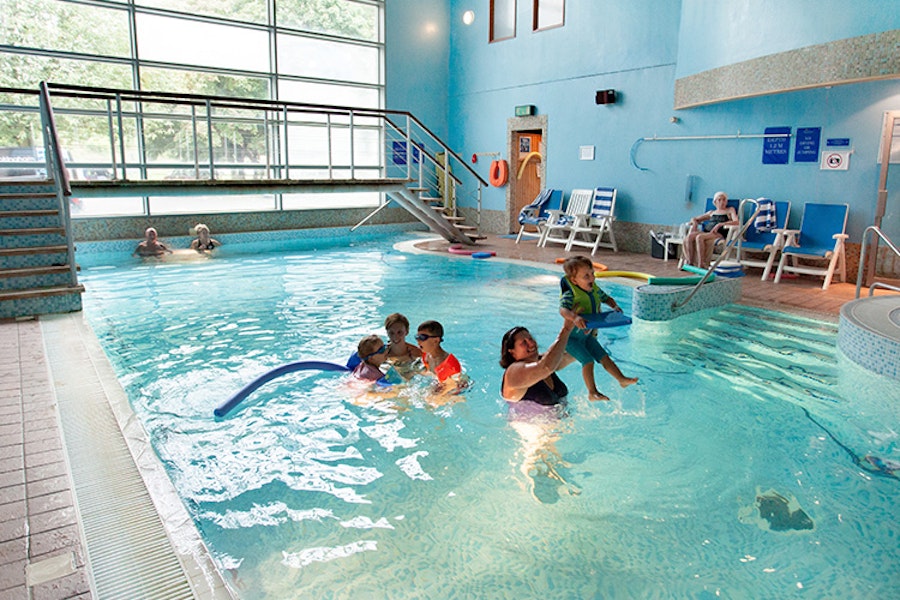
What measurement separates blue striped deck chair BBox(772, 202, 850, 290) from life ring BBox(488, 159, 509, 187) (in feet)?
19.4

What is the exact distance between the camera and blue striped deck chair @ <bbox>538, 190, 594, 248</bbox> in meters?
10.8

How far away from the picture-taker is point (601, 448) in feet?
11.4

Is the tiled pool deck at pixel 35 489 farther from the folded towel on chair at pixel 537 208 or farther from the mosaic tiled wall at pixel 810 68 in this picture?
the folded towel on chair at pixel 537 208

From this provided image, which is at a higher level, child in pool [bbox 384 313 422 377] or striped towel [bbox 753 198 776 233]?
striped towel [bbox 753 198 776 233]

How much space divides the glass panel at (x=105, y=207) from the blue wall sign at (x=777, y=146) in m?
9.56

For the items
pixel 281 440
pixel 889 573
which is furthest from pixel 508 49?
pixel 889 573

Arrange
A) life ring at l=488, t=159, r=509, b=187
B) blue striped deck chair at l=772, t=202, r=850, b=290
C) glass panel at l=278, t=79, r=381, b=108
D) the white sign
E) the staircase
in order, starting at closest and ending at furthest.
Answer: the staircase
blue striped deck chair at l=772, t=202, r=850, b=290
the white sign
glass panel at l=278, t=79, r=381, b=108
life ring at l=488, t=159, r=509, b=187

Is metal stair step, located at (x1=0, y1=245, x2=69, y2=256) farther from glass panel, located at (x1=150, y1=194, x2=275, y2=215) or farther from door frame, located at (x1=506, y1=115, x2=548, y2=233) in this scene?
door frame, located at (x1=506, y1=115, x2=548, y2=233)

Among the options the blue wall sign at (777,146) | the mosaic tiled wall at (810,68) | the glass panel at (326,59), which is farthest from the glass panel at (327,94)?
the blue wall sign at (777,146)

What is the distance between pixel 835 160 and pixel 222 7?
9.95m

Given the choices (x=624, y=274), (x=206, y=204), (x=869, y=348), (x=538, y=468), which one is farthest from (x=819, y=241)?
(x=206, y=204)

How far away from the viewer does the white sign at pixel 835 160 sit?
764 centimetres

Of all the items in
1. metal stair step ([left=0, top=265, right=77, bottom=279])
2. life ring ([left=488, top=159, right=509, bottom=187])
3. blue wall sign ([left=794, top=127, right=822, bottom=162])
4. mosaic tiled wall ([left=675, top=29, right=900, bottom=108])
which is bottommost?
metal stair step ([left=0, top=265, right=77, bottom=279])

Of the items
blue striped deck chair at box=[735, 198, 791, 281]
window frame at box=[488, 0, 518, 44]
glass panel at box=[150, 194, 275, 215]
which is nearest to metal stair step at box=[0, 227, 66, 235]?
glass panel at box=[150, 194, 275, 215]
